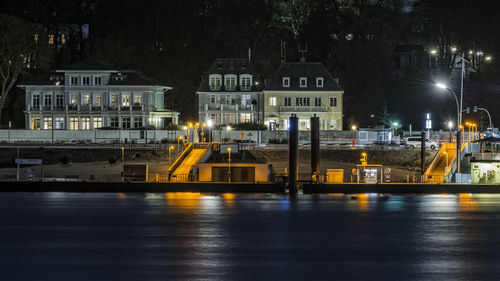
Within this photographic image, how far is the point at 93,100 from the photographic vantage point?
93.5 metres

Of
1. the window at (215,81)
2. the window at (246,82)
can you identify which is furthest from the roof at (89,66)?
the window at (246,82)

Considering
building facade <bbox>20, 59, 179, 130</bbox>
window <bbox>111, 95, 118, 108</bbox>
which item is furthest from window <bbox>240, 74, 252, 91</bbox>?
window <bbox>111, 95, 118, 108</bbox>

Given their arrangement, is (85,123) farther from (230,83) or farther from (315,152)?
(315,152)

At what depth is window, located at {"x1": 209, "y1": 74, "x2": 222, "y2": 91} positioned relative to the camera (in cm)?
9412

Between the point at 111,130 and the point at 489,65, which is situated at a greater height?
the point at 489,65

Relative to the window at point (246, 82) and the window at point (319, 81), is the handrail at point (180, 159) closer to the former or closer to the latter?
the window at point (246, 82)

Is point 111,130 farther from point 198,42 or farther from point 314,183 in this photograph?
point 314,183

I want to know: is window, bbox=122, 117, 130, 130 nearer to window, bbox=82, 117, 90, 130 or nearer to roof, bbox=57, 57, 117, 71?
window, bbox=82, 117, 90, 130

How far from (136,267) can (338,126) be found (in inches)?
2647

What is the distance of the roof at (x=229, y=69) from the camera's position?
310ft

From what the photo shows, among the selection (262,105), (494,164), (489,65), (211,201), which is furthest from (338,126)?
(211,201)

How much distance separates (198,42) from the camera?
109m

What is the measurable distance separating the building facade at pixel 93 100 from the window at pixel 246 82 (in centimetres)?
998

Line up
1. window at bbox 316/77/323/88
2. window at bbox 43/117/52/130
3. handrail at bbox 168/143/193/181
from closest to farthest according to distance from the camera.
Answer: handrail at bbox 168/143/193/181 → window at bbox 43/117/52/130 → window at bbox 316/77/323/88
